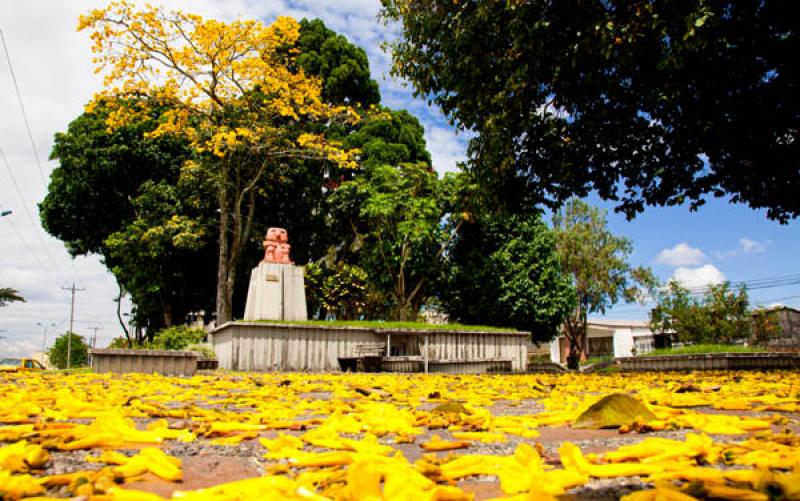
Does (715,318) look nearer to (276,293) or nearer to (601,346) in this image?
(601,346)

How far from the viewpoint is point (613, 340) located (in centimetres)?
4816

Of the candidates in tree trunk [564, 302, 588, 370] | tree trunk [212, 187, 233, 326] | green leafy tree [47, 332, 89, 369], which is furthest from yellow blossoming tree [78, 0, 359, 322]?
green leafy tree [47, 332, 89, 369]

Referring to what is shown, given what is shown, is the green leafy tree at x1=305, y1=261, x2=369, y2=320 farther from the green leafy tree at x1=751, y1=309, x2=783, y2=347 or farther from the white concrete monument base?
the green leafy tree at x1=751, y1=309, x2=783, y2=347

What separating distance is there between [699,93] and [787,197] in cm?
288

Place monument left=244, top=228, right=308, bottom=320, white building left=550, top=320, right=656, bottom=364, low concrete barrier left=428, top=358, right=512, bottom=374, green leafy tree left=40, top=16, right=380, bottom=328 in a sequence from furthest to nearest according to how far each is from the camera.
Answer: white building left=550, top=320, right=656, bottom=364, green leafy tree left=40, top=16, right=380, bottom=328, monument left=244, top=228, right=308, bottom=320, low concrete barrier left=428, top=358, right=512, bottom=374

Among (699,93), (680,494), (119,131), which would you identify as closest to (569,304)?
(699,93)

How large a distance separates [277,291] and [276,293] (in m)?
0.07

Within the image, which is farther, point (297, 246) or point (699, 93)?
point (297, 246)

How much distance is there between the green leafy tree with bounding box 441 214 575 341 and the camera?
24.6 m

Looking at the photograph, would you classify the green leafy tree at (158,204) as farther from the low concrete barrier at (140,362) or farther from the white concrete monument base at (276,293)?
the low concrete barrier at (140,362)

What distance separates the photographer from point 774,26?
762 centimetres

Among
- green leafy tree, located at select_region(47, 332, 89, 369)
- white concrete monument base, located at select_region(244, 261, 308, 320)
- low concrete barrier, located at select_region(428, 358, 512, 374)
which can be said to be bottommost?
green leafy tree, located at select_region(47, 332, 89, 369)

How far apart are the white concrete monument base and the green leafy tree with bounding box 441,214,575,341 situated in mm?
10177

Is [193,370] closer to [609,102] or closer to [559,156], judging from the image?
[559,156]
